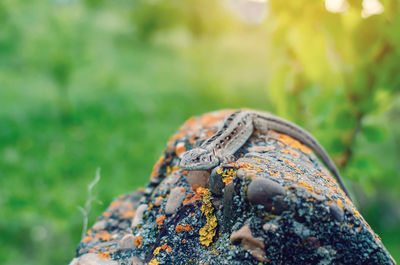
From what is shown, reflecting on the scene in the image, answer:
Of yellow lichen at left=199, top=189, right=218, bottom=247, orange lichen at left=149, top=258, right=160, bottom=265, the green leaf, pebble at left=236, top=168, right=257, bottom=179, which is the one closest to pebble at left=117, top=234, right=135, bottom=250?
orange lichen at left=149, top=258, right=160, bottom=265

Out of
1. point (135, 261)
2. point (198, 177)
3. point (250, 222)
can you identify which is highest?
point (198, 177)

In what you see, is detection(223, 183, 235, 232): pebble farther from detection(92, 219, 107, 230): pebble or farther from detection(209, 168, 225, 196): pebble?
detection(92, 219, 107, 230): pebble

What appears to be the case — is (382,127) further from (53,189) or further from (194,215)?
(53,189)

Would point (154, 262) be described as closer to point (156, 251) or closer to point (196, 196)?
point (156, 251)

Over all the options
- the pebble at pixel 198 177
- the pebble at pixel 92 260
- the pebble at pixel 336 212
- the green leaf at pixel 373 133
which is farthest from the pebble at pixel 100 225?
the green leaf at pixel 373 133

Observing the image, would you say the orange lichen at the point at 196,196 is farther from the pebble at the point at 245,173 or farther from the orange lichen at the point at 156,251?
the pebble at the point at 245,173

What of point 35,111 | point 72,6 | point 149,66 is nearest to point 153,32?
point 149,66

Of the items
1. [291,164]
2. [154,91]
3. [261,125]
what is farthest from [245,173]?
[154,91]
